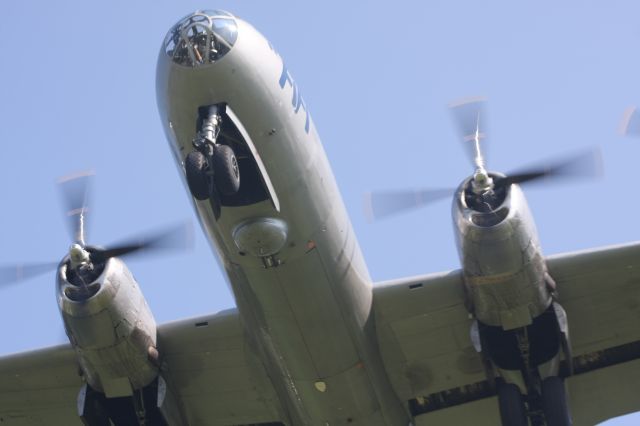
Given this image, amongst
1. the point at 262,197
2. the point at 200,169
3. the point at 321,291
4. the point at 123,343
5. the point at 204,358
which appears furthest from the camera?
the point at 204,358

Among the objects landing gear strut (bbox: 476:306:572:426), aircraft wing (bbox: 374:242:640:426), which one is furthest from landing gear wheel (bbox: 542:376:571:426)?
aircraft wing (bbox: 374:242:640:426)

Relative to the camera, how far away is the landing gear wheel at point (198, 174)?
15281mm

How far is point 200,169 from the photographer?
1530 centimetres

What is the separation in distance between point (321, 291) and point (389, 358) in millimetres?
2605

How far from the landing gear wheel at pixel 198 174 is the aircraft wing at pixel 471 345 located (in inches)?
190

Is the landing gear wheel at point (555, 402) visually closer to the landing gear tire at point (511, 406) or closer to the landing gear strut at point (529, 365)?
the landing gear strut at point (529, 365)

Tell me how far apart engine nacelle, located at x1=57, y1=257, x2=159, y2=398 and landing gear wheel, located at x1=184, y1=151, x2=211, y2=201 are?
3.73 m

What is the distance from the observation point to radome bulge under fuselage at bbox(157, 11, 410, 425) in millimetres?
16016

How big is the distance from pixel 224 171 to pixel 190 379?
641 centimetres

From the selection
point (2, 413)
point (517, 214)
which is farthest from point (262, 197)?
point (2, 413)

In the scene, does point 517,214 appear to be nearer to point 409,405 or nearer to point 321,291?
point 321,291

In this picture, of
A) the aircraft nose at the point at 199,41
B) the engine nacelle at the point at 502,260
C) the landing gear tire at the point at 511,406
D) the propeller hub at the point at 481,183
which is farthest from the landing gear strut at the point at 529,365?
the aircraft nose at the point at 199,41

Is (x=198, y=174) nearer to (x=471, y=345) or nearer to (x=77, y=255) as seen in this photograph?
(x=77, y=255)

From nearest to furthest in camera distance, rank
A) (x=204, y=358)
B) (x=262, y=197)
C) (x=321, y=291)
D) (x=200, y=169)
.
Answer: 1. (x=200, y=169)
2. (x=262, y=197)
3. (x=321, y=291)
4. (x=204, y=358)
